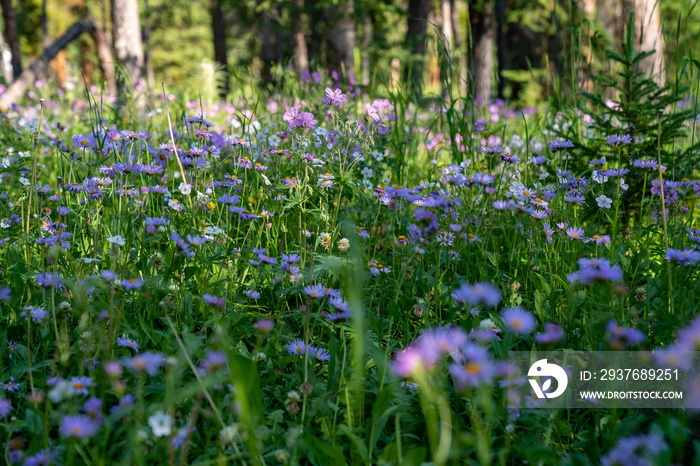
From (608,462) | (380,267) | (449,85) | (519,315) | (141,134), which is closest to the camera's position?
(608,462)

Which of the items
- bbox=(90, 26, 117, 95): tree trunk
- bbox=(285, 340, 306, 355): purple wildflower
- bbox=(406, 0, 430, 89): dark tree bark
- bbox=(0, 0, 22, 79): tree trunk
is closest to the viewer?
bbox=(285, 340, 306, 355): purple wildflower

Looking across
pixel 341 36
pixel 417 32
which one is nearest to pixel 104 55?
pixel 341 36

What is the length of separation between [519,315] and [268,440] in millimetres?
645

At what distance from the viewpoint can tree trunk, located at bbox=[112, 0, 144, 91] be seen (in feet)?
22.8

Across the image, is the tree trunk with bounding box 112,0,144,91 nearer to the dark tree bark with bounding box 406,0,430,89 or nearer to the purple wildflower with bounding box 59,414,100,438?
the dark tree bark with bounding box 406,0,430,89

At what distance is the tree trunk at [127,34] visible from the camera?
274 inches

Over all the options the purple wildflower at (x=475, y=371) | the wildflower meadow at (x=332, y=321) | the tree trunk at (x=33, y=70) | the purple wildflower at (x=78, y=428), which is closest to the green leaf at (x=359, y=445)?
the wildflower meadow at (x=332, y=321)

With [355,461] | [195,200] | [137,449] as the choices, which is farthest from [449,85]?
[137,449]

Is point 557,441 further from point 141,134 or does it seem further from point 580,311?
Result: point 141,134

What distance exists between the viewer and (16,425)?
44.6 inches

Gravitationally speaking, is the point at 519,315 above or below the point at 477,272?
above

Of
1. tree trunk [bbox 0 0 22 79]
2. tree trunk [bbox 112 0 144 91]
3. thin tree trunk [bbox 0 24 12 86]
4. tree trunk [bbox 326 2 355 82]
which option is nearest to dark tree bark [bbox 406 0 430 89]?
tree trunk [bbox 326 2 355 82]

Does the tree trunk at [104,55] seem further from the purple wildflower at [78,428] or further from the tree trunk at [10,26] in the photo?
the purple wildflower at [78,428]

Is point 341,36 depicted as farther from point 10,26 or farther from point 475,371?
point 10,26
